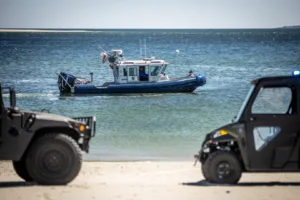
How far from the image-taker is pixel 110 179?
1565 centimetres

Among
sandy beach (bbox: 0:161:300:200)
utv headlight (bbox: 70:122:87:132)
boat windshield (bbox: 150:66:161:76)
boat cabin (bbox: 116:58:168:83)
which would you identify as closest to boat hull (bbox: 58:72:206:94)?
boat cabin (bbox: 116:58:168:83)

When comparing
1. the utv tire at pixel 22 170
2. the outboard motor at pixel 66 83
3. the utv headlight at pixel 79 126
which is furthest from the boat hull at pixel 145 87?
the utv headlight at pixel 79 126

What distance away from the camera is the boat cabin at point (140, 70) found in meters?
41.5

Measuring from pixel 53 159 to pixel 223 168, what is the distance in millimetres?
2489

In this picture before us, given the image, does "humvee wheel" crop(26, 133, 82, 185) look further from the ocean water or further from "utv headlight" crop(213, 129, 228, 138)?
the ocean water

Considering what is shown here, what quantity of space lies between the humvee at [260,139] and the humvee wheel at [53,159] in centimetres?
195

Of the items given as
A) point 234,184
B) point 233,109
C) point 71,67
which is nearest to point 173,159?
point 234,184

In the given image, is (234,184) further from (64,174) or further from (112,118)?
(112,118)

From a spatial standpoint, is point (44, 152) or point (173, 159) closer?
point (44, 152)

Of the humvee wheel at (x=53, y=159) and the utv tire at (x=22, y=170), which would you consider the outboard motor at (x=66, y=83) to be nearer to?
the utv tire at (x=22, y=170)

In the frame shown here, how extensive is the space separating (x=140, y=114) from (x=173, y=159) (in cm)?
1413

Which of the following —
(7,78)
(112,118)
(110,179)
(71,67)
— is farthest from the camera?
(71,67)

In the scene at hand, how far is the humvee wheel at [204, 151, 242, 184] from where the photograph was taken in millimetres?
13844

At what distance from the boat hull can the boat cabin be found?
37 centimetres
